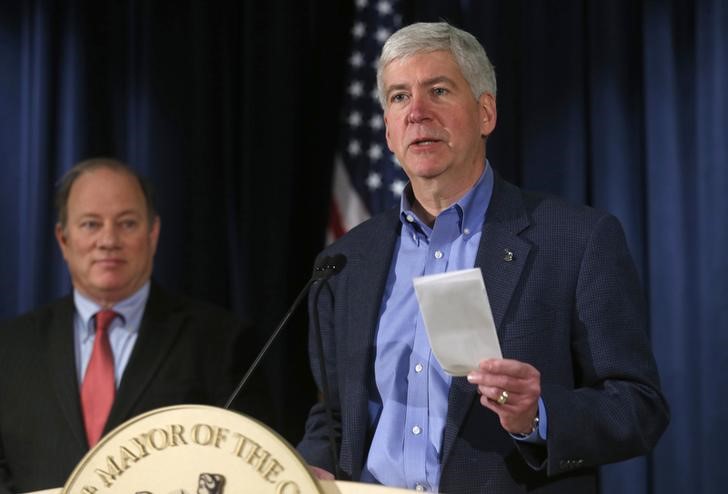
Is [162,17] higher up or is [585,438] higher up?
[162,17]

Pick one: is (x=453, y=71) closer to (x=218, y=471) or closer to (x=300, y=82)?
(x=218, y=471)

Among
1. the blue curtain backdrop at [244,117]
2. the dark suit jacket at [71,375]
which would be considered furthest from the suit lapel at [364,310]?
the blue curtain backdrop at [244,117]

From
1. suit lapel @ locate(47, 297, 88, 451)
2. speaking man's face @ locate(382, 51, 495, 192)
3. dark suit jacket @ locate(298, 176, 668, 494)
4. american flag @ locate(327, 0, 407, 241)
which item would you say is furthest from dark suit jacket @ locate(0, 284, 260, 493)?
speaking man's face @ locate(382, 51, 495, 192)

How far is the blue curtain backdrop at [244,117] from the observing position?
3.75 meters

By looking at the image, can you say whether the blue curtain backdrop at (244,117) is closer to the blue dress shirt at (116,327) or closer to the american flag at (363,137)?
the american flag at (363,137)

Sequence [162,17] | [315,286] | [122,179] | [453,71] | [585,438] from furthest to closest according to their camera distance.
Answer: [162,17], [122,179], [453,71], [315,286], [585,438]

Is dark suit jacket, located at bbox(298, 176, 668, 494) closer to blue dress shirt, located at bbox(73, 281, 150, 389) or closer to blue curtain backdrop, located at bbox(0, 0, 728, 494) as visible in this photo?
blue dress shirt, located at bbox(73, 281, 150, 389)

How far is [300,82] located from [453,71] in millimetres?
2021

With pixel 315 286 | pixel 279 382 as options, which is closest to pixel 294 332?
pixel 279 382

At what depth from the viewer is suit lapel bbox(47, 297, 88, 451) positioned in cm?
323

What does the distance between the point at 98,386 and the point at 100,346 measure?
0.47 feet

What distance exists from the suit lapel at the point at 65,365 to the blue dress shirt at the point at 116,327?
0.12 ft

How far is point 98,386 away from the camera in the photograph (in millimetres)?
3324

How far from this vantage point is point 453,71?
238 centimetres
